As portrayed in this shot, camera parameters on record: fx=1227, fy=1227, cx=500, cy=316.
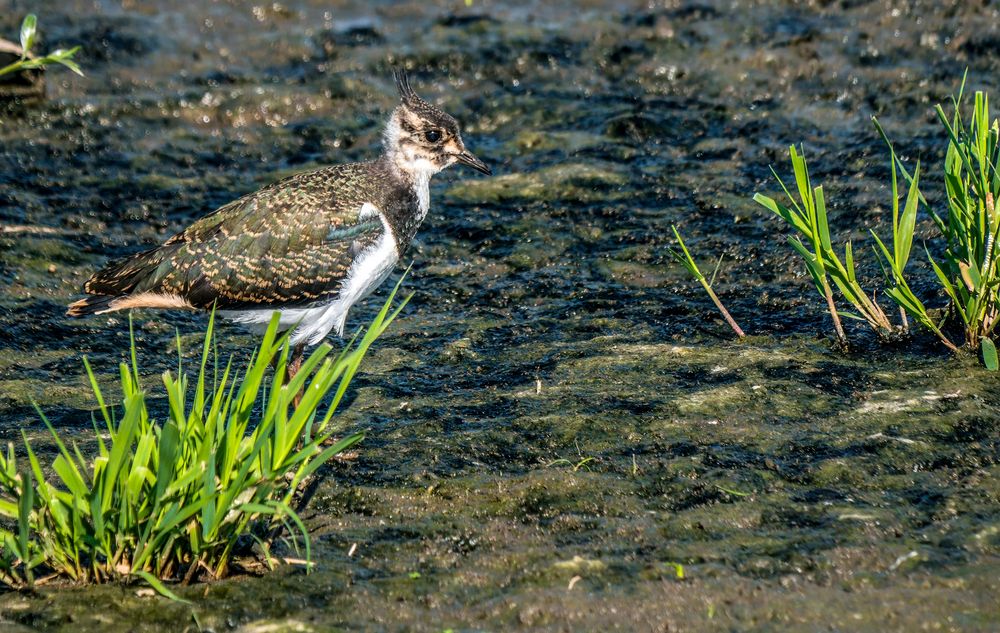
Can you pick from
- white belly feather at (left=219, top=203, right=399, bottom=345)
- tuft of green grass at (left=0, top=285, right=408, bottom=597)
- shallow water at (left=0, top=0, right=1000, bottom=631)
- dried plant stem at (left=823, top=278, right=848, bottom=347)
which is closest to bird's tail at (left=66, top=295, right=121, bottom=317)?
shallow water at (left=0, top=0, right=1000, bottom=631)

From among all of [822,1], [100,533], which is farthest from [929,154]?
[100,533]

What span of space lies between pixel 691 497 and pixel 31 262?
4935 millimetres

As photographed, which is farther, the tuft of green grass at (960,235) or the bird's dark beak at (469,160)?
the bird's dark beak at (469,160)

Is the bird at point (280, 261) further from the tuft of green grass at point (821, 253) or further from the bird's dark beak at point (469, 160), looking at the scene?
the tuft of green grass at point (821, 253)

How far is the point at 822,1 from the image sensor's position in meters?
11.4

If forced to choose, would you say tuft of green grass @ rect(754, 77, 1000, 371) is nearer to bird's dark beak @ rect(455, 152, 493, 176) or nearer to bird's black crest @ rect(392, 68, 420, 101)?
bird's dark beak @ rect(455, 152, 493, 176)

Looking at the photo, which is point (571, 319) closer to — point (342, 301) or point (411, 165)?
point (411, 165)

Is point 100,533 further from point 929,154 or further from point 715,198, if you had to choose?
point 929,154

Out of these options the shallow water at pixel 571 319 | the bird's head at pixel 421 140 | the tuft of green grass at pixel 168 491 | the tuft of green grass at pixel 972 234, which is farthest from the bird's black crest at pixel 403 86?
the tuft of green grass at pixel 168 491

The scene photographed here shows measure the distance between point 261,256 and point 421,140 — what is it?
1.37 meters

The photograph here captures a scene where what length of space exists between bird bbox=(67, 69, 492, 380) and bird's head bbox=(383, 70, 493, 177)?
51 cm

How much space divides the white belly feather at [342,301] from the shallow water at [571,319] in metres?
0.38

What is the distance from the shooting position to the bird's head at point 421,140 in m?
7.13

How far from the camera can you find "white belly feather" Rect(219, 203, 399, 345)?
6.37m
